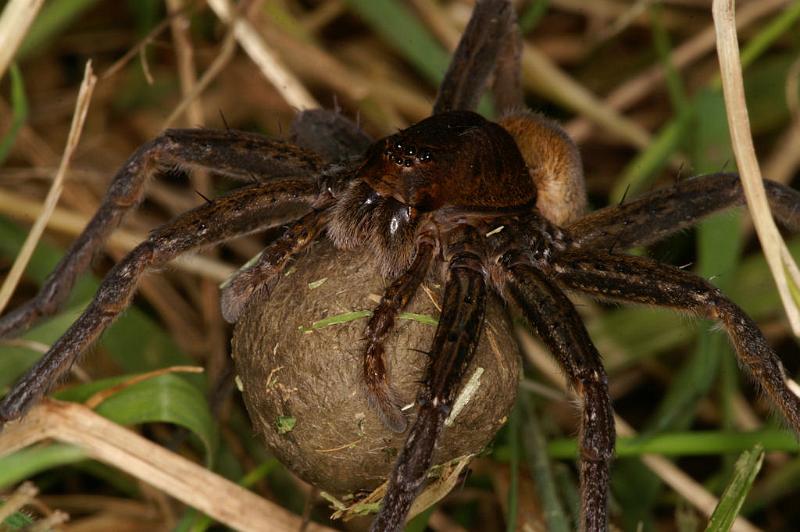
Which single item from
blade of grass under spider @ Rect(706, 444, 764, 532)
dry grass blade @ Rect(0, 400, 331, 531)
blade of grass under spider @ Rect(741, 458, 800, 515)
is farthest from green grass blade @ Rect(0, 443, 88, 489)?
blade of grass under spider @ Rect(741, 458, 800, 515)

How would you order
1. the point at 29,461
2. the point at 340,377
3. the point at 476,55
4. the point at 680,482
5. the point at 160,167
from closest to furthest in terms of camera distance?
the point at 29,461, the point at 340,377, the point at 160,167, the point at 680,482, the point at 476,55

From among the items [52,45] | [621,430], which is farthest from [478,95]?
[52,45]

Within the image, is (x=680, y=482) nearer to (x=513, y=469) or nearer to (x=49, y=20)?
(x=513, y=469)

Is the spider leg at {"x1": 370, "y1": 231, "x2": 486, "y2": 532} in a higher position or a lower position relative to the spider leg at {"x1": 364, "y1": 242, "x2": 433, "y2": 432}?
lower

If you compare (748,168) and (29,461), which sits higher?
(29,461)

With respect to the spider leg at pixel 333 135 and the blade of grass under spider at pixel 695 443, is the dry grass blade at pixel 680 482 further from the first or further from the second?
the spider leg at pixel 333 135

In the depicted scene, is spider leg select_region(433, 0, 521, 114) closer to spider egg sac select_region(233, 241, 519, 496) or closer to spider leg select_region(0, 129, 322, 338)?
spider leg select_region(0, 129, 322, 338)

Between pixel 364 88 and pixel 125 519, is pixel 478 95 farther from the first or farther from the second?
pixel 125 519

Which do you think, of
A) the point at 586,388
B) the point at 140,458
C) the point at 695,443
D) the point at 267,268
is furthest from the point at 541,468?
the point at 140,458
